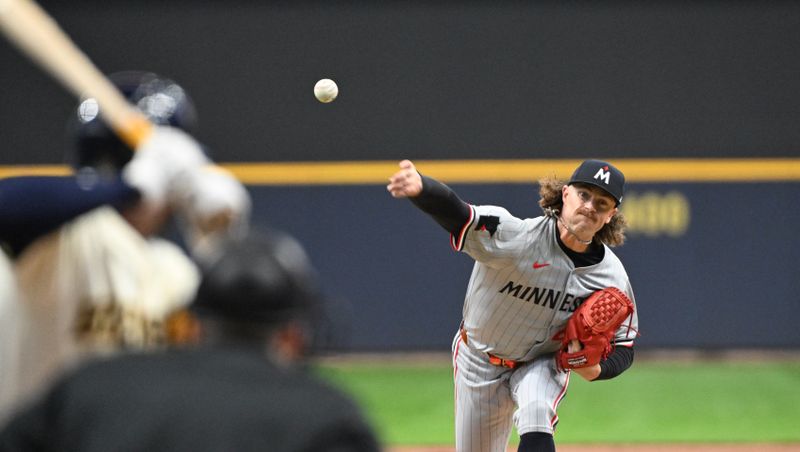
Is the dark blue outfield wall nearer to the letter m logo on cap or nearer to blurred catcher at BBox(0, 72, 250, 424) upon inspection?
the letter m logo on cap

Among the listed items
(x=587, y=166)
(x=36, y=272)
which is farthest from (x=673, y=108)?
(x=36, y=272)

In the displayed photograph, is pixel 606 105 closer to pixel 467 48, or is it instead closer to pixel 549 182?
pixel 467 48

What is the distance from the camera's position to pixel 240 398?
75.5 inches

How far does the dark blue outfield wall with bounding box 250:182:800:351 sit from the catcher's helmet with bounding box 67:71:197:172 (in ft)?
26.0

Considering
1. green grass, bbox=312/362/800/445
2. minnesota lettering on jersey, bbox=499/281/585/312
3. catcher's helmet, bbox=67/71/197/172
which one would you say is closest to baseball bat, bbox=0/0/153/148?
catcher's helmet, bbox=67/71/197/172

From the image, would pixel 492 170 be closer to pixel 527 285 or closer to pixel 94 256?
pixel 527 285

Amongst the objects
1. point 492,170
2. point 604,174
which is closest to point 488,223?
point 604,174

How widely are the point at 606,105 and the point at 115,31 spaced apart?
16.3ft

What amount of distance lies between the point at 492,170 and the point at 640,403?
115 inches

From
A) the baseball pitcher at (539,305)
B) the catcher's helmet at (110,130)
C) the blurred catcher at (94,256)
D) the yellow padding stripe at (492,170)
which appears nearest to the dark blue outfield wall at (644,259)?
the yellow padding stripe at (492,170)

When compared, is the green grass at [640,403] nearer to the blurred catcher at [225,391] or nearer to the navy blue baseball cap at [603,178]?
the navy blue baseball cap at [603,178]

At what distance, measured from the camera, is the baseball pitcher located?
5.01 metres

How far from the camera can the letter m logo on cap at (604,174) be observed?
198 inches

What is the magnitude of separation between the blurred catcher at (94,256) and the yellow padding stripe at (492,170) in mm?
7994
